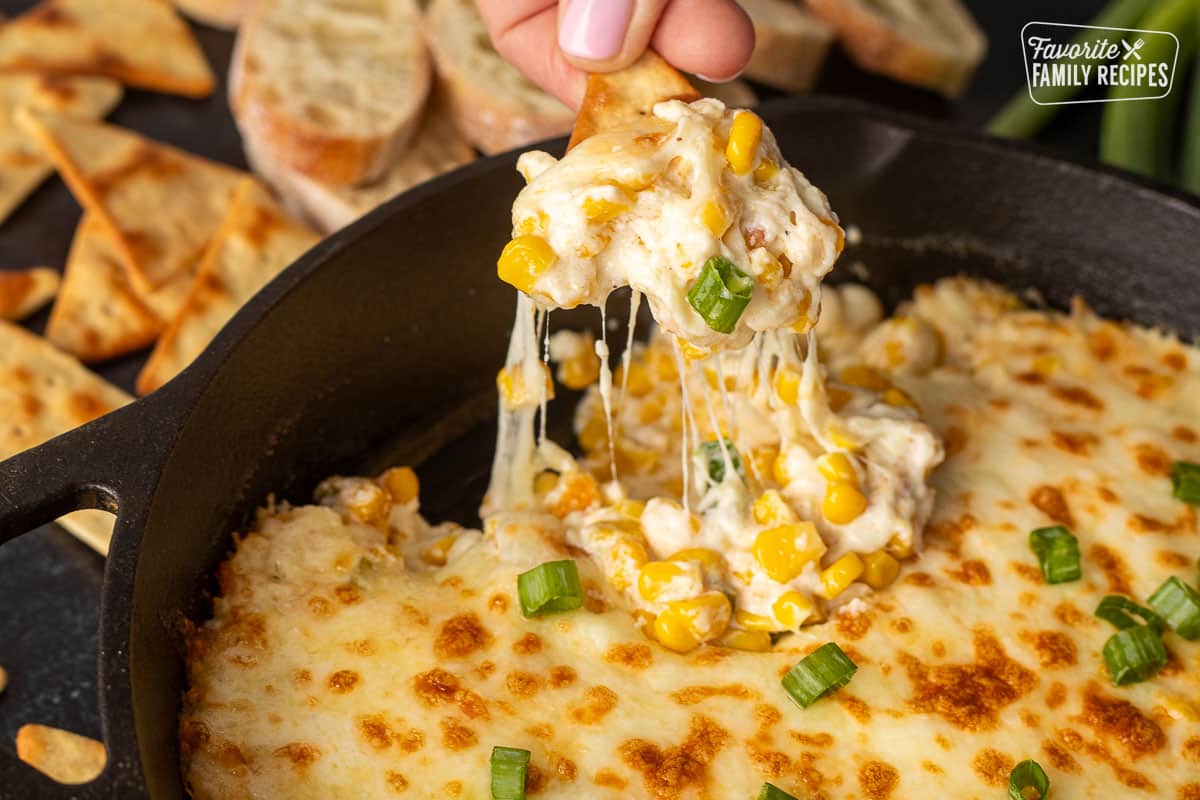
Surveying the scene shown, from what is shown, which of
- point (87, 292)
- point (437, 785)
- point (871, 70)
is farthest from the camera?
point (871, 70)

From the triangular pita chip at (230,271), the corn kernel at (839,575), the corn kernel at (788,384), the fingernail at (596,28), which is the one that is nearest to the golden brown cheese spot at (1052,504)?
the corn kernel at (839,575)

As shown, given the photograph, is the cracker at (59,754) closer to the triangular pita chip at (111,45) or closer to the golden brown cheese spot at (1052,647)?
the golden brown cheese spot at (1052,647)

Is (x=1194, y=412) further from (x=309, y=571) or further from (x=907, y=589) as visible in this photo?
(x=309, y=571)

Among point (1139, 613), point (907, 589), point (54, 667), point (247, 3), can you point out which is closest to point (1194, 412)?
point (1139, 613)

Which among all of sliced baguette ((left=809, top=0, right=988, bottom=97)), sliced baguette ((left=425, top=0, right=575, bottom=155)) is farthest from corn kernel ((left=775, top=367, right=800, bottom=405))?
sliced baguette ((left=809, top=0, right=988, bottom=97))

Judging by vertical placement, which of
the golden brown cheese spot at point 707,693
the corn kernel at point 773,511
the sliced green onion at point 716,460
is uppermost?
the corn kernel at point 773,511
